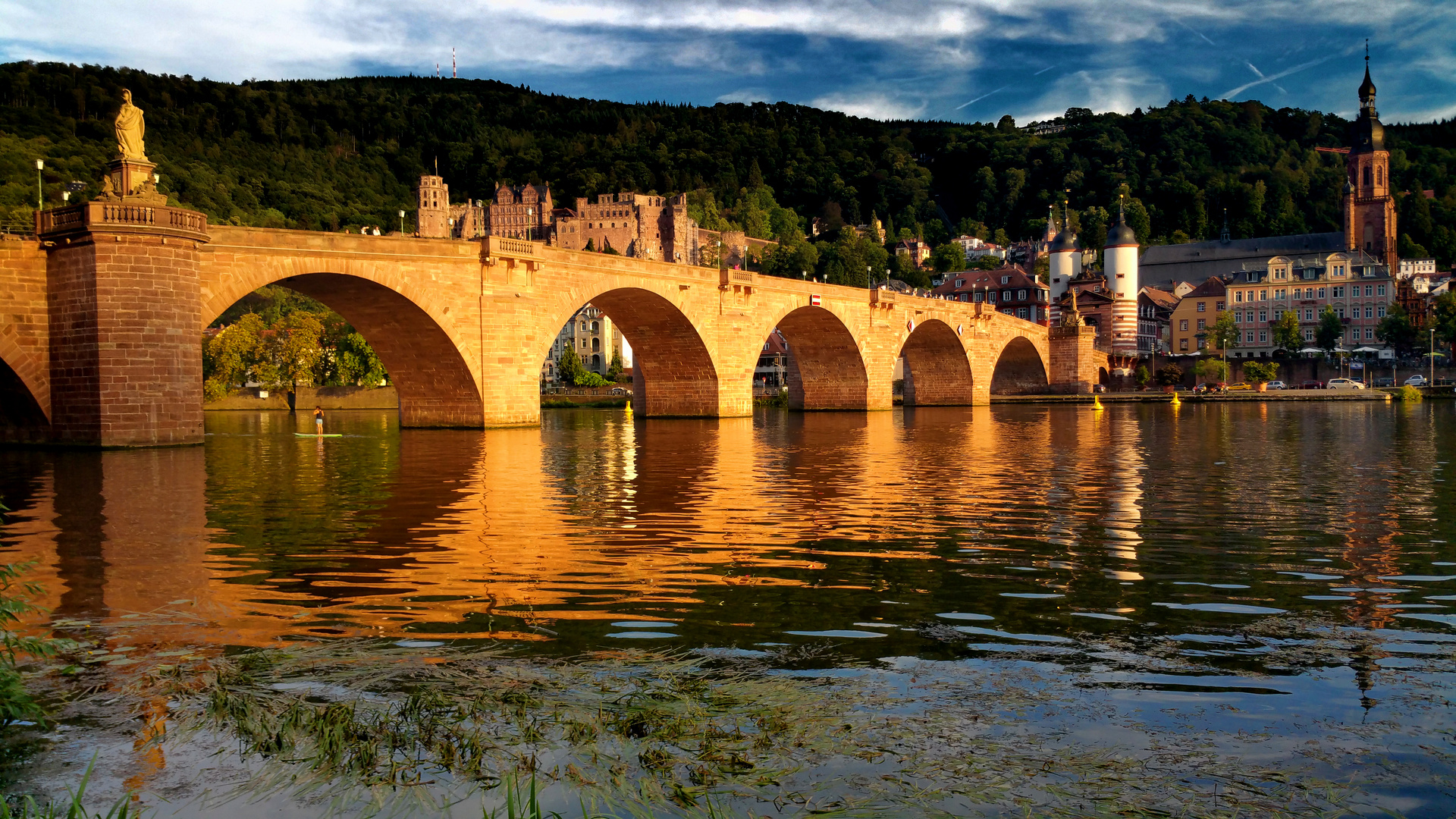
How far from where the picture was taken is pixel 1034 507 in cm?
1614

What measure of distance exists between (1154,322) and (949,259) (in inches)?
1701

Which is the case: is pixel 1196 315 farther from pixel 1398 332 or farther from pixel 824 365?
pixel 824 365

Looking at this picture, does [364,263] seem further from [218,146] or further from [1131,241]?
[218,146]

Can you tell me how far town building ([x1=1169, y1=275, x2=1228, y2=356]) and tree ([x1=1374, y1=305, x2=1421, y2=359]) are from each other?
14.6m

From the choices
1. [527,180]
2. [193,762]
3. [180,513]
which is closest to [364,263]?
Result: [180,513]

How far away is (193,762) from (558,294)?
3613cm

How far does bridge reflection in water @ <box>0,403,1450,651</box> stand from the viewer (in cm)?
898

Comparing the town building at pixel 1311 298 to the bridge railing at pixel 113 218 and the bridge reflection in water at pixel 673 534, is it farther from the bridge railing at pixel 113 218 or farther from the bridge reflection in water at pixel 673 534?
the bridge railing at pixel 113 218

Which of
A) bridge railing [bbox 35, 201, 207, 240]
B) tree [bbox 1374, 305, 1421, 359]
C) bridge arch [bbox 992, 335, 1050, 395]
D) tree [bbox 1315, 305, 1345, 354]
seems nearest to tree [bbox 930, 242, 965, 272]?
tree [bbox 1315, 305, 1345, 354]

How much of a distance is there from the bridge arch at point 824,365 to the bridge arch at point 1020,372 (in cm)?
2905

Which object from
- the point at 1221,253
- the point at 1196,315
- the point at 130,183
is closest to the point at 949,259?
the point at 1221,253

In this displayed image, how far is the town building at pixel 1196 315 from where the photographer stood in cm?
11315

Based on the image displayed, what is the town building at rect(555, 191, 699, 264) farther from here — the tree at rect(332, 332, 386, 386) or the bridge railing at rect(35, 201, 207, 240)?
the bridge railing at rect(35, 201, 207, 240)

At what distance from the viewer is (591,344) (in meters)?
126
